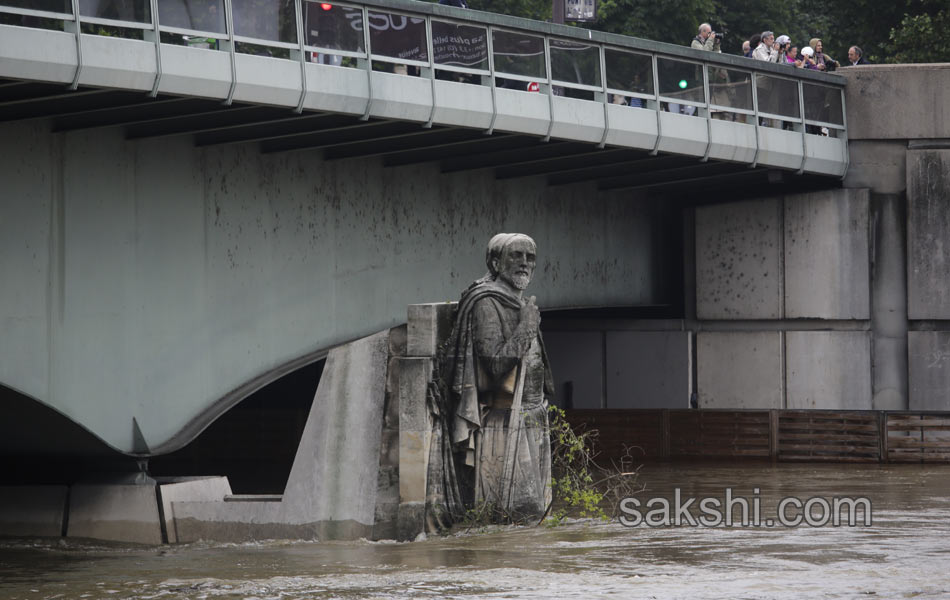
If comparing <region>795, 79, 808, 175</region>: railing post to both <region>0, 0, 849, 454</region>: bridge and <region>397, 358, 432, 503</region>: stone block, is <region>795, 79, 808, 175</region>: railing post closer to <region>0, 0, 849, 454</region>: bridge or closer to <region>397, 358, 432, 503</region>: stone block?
<region>0, 0, 849, 454</region>: bridge

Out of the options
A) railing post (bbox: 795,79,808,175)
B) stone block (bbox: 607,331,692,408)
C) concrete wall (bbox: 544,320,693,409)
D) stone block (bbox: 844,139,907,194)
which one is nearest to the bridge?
railing post (bbox: 795,79,808,175)

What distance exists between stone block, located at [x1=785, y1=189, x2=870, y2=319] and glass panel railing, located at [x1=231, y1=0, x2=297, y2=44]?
49.4 feet

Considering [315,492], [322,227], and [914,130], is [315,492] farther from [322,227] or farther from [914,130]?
[914,130]

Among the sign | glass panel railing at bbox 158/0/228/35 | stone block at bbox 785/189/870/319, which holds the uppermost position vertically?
the sign

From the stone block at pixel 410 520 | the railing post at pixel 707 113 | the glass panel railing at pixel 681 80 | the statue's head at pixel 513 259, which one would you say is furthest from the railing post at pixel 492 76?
the stone block at pixel 410 520

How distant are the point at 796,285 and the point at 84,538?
17132mm

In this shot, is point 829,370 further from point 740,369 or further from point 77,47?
point 77,47

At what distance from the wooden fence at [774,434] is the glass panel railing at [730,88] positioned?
6.33m

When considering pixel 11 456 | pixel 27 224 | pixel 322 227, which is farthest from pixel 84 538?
pixel 322 227

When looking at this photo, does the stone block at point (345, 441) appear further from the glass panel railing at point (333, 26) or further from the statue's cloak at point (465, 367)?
the glass panel railing at point (333, 26)

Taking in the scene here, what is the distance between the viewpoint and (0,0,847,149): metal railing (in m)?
19.7

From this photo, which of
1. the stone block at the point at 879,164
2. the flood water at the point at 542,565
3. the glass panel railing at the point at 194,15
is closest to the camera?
the flood water at the point at 542,565

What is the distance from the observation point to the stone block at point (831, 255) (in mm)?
32500

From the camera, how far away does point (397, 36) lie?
22.7 m
